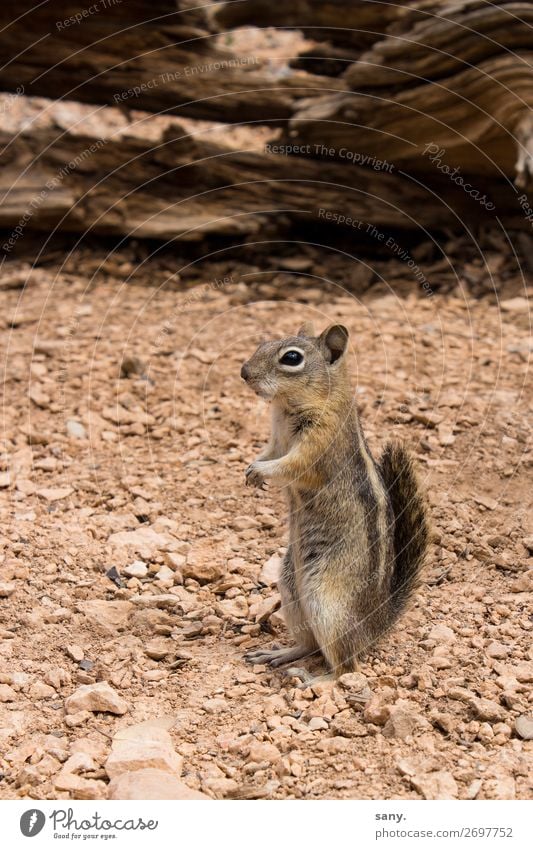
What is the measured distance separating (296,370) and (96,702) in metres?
1.95

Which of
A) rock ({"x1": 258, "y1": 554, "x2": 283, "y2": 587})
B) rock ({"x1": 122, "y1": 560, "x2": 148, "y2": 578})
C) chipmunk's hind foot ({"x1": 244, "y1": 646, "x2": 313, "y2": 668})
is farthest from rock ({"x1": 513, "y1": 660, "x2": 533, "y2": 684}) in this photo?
rock ({"x1": 122, "y1": 560, "x2": 148, "y2": 578})

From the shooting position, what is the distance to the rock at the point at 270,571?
5.62m

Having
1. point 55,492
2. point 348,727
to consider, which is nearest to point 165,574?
point 55,492

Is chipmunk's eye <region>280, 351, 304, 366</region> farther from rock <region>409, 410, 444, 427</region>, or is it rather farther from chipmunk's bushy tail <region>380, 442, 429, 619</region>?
rock <region>409, 410, 444, 427</region>

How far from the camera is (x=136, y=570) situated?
5656mm

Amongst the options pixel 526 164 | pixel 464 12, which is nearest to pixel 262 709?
pixel 526 164

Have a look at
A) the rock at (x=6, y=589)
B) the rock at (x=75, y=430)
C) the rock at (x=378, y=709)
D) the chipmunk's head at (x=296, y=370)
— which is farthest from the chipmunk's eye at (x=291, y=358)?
the rock at (x=75, y=430)

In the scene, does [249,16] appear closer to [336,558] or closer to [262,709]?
[336,558]

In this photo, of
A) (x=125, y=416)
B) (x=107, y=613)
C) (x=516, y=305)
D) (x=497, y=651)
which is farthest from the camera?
(x=516, y=305)

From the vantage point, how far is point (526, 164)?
7730 millimetres

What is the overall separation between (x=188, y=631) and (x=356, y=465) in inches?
52.2

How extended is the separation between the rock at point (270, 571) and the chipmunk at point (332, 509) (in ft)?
1.85

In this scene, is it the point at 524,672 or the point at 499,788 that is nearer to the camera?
the point at 499,788

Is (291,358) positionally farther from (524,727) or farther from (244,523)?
(524,727)
